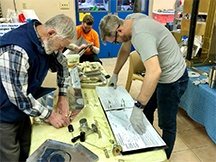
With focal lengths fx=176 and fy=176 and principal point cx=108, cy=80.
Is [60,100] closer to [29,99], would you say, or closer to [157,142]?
[29,99]

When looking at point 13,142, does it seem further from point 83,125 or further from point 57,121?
point 83,125

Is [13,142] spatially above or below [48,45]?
below

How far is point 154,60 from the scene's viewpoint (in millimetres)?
991

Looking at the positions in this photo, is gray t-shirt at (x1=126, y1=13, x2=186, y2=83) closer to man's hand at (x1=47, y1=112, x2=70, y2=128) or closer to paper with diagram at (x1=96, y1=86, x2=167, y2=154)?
paper with diagram at (x1=96, y1=86, x2=167, y2=154)

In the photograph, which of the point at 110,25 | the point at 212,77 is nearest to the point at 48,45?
the point at 110,25

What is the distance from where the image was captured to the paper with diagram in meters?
0.90

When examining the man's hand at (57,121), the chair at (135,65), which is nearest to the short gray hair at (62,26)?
the man's hand at (57,121)

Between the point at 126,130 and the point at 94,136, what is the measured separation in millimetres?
186

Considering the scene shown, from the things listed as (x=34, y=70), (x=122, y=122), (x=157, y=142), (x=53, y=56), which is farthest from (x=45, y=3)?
(x=157, y=142)

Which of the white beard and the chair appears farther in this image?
the chair

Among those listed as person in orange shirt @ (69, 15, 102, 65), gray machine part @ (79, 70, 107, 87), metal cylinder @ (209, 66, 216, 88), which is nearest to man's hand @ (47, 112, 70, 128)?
gray machine part @ (79, 70, 107, 87)

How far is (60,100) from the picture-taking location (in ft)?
4.16

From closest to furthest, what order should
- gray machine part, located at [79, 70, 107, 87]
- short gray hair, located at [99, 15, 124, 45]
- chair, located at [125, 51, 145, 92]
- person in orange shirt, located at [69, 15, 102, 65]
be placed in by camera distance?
short gray hair, located at [99, 15, 124, 45] → gray machine part, located at [79, 70, 107, 87] → chair, located at [125, 51, 145, 92] → person in orange shirt, located at [69, 15, 102, 65]

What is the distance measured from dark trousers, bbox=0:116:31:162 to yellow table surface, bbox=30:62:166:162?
4.2 inches
